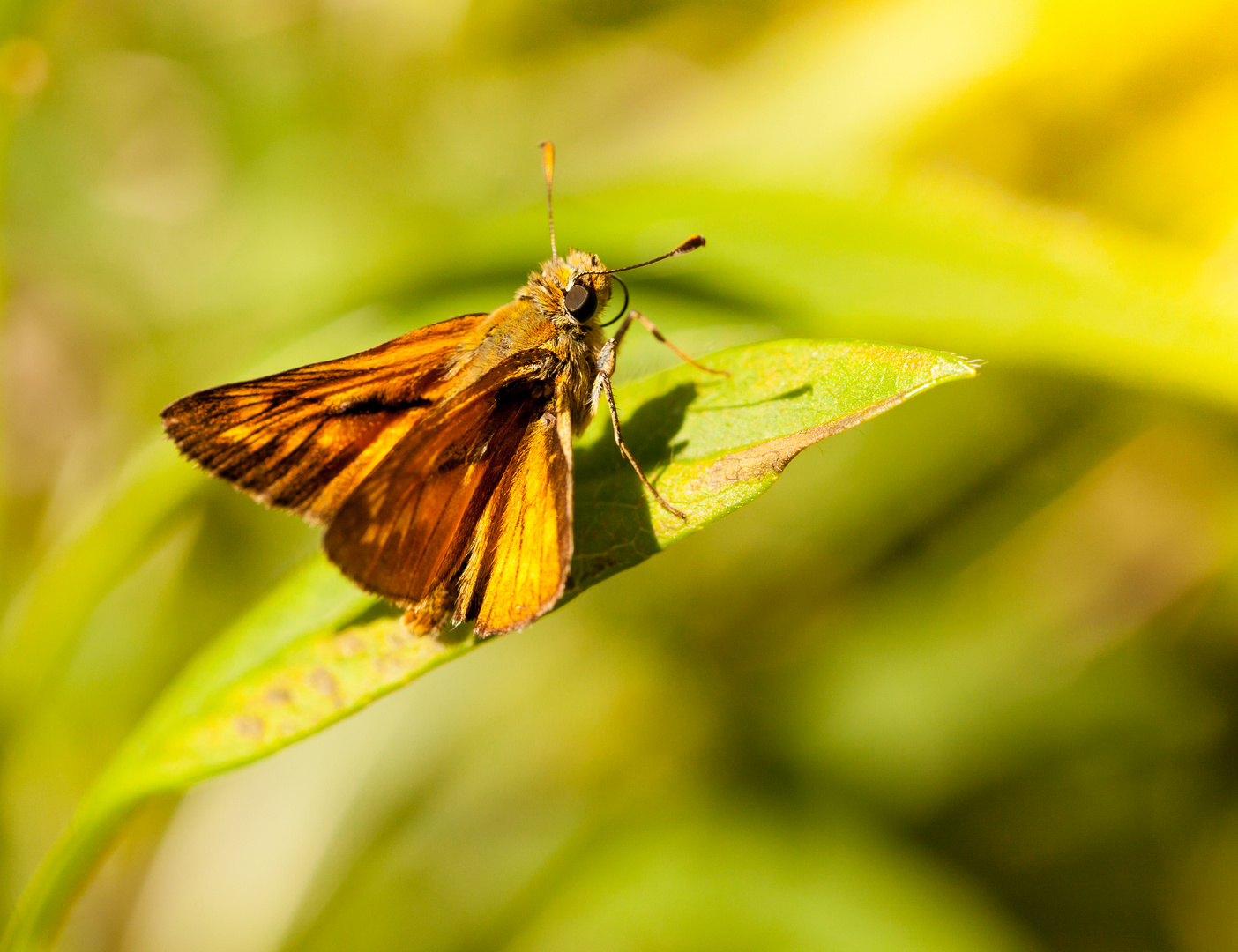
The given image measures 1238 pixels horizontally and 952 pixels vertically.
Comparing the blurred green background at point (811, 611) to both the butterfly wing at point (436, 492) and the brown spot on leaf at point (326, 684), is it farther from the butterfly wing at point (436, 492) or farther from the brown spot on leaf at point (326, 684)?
the brown spot on leaf at point (326, 684)

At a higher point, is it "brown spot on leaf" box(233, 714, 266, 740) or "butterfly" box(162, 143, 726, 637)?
"butterfly" box(162, 143, 726, 637)

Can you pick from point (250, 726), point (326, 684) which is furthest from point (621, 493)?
point (250, 726)

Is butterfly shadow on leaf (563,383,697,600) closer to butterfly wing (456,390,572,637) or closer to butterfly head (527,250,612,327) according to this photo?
butterfly wing (456,390,572,637)

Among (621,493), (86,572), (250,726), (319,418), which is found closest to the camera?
(250,726)

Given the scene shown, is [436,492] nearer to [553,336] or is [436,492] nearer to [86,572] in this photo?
[553,336]

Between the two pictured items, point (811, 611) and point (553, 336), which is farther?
point (811, 611)

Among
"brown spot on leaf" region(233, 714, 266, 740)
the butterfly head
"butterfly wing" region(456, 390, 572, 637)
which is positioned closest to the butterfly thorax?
the butterfly head
